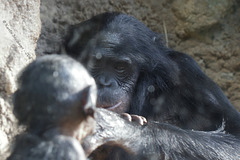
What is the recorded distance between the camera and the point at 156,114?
308 cm

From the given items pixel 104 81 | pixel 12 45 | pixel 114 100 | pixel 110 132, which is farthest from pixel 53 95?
pixel 104 81

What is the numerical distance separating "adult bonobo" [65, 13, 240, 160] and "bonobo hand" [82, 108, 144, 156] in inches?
22.8

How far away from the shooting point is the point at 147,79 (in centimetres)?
312

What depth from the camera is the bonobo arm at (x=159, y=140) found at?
6.71 ft

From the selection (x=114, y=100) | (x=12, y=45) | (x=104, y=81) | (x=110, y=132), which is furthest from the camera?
(x=104, y=81)

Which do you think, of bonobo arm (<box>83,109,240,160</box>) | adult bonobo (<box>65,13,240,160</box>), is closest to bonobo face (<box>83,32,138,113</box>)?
adult bonobo (<box>65,13,240,160</box>)

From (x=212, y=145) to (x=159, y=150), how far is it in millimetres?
501

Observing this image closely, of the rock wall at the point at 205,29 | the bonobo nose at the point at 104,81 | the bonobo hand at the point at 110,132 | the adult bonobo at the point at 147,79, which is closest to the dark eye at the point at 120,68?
the adult bonobo at the point at 147,79

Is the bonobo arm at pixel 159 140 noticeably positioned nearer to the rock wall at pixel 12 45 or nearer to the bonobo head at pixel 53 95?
the rock wall at pixel 12 45

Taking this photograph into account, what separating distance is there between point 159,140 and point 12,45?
0.93 metres

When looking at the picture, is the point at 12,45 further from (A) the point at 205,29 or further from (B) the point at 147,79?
(A) the point at 205,29

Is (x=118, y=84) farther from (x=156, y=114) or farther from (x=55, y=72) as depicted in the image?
(x=55, y=72)

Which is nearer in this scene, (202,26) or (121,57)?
(121,57)

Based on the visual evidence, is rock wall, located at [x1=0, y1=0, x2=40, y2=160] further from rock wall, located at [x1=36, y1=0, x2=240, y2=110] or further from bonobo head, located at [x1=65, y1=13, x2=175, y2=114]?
rock wall, located at [x1=36, y1=0, x2=240, y2=110]
